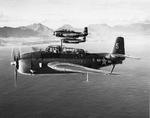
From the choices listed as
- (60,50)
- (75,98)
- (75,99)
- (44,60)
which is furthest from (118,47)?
(75,98)

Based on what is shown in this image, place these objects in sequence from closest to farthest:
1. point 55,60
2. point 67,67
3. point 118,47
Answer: point 67,67 → point 55,60 → point 118,47

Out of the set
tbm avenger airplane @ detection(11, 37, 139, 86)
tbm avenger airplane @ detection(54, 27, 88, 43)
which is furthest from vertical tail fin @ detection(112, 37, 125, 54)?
tbm avenger airplane @ detection(54, 27, 88, 43)

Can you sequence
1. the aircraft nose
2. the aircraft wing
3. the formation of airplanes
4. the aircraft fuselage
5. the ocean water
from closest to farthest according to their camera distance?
the aircraft wing < the formation of airplanes < the aircraft nose < the aircraft fuselage < the ocean water

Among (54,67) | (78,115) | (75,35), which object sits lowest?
(78,115)

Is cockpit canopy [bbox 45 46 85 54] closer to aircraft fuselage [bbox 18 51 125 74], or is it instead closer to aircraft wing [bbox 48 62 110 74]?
aircraft fuselage [bbox 18 51 125 74]

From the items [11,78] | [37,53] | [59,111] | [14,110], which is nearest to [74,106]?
[59,111]

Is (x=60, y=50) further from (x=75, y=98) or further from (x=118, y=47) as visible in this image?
(x=75, y=98)

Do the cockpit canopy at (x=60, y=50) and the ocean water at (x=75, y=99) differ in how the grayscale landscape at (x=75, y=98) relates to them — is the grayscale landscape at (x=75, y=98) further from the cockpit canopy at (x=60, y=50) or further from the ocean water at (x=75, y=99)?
the cockpit canopy at (x=60, y=50)

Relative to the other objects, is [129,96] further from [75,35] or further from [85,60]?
[75,35]
